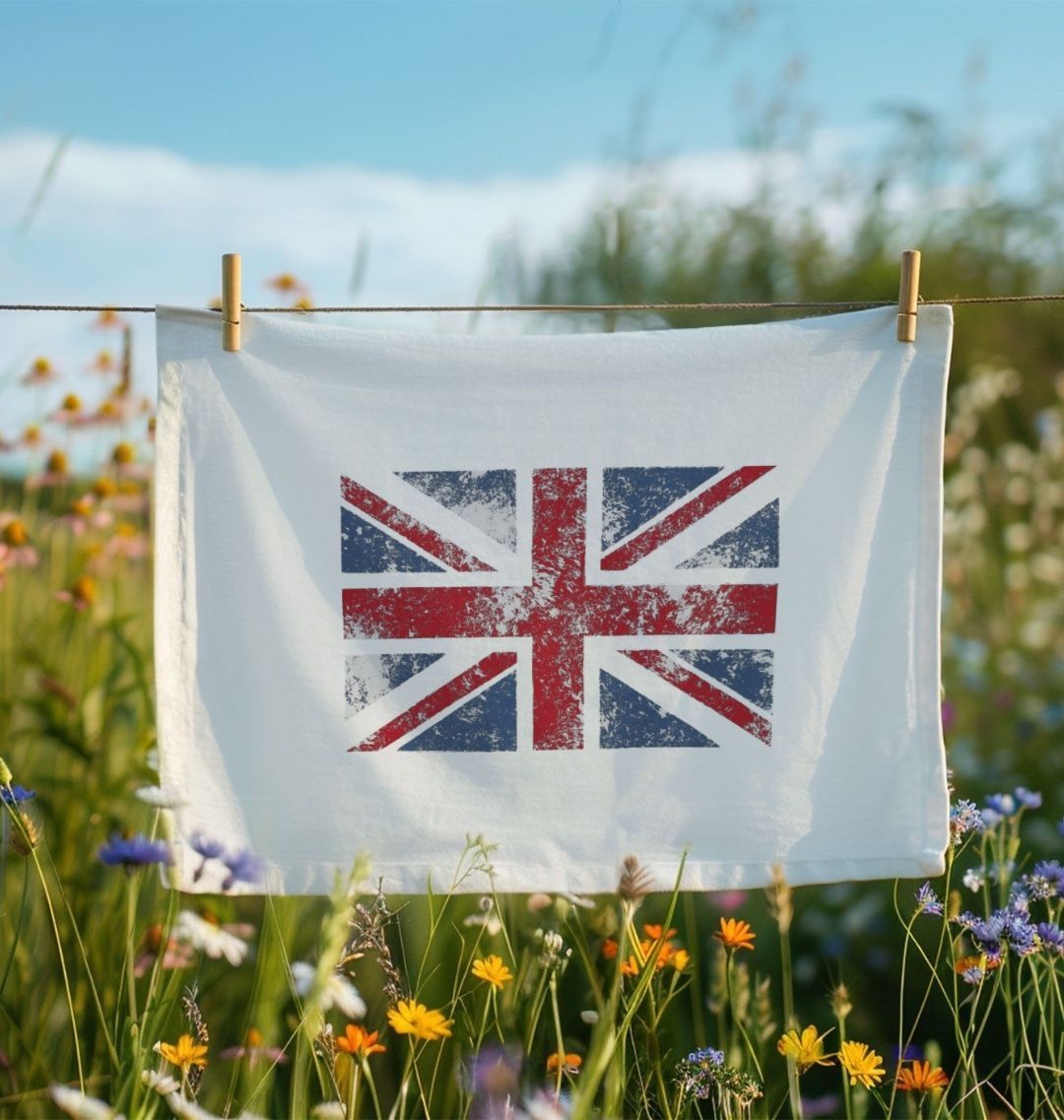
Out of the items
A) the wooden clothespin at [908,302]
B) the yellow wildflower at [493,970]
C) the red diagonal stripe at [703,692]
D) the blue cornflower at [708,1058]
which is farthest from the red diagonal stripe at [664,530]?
the blue cornflower at [708,1058]

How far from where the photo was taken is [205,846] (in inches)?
67.9

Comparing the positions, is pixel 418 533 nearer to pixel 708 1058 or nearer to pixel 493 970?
pixel 493 970

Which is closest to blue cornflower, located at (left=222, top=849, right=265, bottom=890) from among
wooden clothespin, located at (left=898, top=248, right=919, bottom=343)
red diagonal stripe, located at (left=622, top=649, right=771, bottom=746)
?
red diagonal stripe, located at (left=622, top=649, right=771, bottom=746)

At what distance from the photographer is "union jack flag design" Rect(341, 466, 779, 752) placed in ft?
5.85

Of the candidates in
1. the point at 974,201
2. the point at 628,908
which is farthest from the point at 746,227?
the point at 628,908

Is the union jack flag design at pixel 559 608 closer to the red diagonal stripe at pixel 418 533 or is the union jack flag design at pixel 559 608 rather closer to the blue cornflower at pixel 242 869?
the red diagonal stripe at pixel 418 533

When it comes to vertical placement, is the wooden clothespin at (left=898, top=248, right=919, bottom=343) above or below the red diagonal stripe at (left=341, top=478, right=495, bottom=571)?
above

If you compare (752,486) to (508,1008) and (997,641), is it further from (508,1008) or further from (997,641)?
(997,641)

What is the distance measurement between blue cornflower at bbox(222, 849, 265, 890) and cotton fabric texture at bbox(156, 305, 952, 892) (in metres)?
0.03

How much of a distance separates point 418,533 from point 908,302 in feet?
2.84

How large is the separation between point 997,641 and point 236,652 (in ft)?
9.83

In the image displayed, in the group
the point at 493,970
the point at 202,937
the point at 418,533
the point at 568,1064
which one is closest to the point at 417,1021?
the point at 493,970

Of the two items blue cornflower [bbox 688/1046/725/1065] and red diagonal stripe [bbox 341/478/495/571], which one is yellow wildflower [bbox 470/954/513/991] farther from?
red diagonal stripe [bbox 341/478/495/571]

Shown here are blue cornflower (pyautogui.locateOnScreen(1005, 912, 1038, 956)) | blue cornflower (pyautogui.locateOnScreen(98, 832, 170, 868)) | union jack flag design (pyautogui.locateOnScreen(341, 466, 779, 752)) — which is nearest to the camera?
blue cornflower (pyautogui.locateOnScreen(98, 832, 170, 868))
